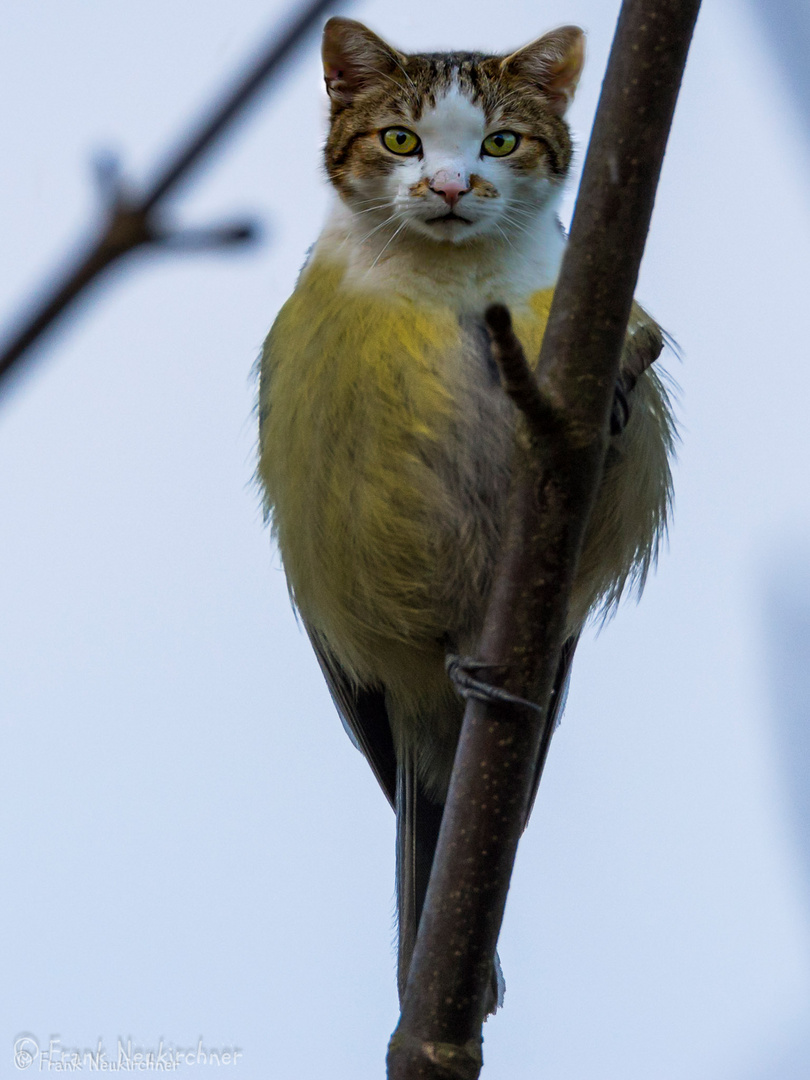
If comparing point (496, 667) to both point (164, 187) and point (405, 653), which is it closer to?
point (405, 653)

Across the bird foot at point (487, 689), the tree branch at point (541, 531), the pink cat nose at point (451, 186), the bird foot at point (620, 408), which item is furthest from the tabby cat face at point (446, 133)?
the bird foot at point (487, 689)

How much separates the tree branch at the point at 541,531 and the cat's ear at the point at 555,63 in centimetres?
128

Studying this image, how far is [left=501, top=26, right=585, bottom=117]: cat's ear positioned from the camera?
3.20 metres

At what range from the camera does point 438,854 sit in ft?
7.20

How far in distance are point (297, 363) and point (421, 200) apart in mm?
476

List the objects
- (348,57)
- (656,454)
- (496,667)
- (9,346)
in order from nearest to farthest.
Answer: (9,346) < (496,667) < (656,454) < (348,57)

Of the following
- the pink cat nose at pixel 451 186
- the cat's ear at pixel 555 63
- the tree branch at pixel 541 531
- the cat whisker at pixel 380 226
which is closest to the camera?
the tree branch at pixel 541 531

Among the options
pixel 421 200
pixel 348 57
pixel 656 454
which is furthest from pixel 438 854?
pixel 348 57

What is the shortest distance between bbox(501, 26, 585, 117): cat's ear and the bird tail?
1.78m

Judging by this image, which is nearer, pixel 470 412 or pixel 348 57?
pixel 470 412

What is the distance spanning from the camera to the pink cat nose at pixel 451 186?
9.22 ft

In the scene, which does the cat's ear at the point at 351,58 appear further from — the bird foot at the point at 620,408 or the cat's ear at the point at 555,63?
the bird foot at the point at 620,408

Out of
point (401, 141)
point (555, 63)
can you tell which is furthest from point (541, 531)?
point (555, 63)

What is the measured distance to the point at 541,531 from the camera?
2117 mm
